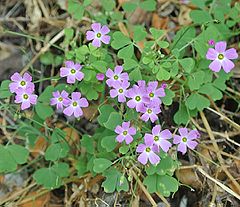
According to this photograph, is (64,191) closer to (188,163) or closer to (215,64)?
(188,163)

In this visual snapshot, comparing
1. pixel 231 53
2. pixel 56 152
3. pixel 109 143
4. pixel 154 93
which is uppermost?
pixel 231 53

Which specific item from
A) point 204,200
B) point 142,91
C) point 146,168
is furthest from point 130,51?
point 204,200

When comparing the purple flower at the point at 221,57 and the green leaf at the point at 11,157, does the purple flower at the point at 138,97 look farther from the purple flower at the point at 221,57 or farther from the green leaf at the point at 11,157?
the green leaf at the point at 11,157

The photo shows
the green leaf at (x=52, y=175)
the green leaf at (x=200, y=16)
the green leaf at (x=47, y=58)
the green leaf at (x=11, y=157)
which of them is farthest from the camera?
the green leaf at (x=47, y=58)

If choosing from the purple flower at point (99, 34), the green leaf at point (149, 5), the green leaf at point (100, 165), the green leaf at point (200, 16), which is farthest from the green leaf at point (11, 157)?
the green leaf at point (200, 16)

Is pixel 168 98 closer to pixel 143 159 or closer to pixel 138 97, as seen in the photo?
pixel 138 97

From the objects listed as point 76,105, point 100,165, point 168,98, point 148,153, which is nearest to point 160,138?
point 148,153
